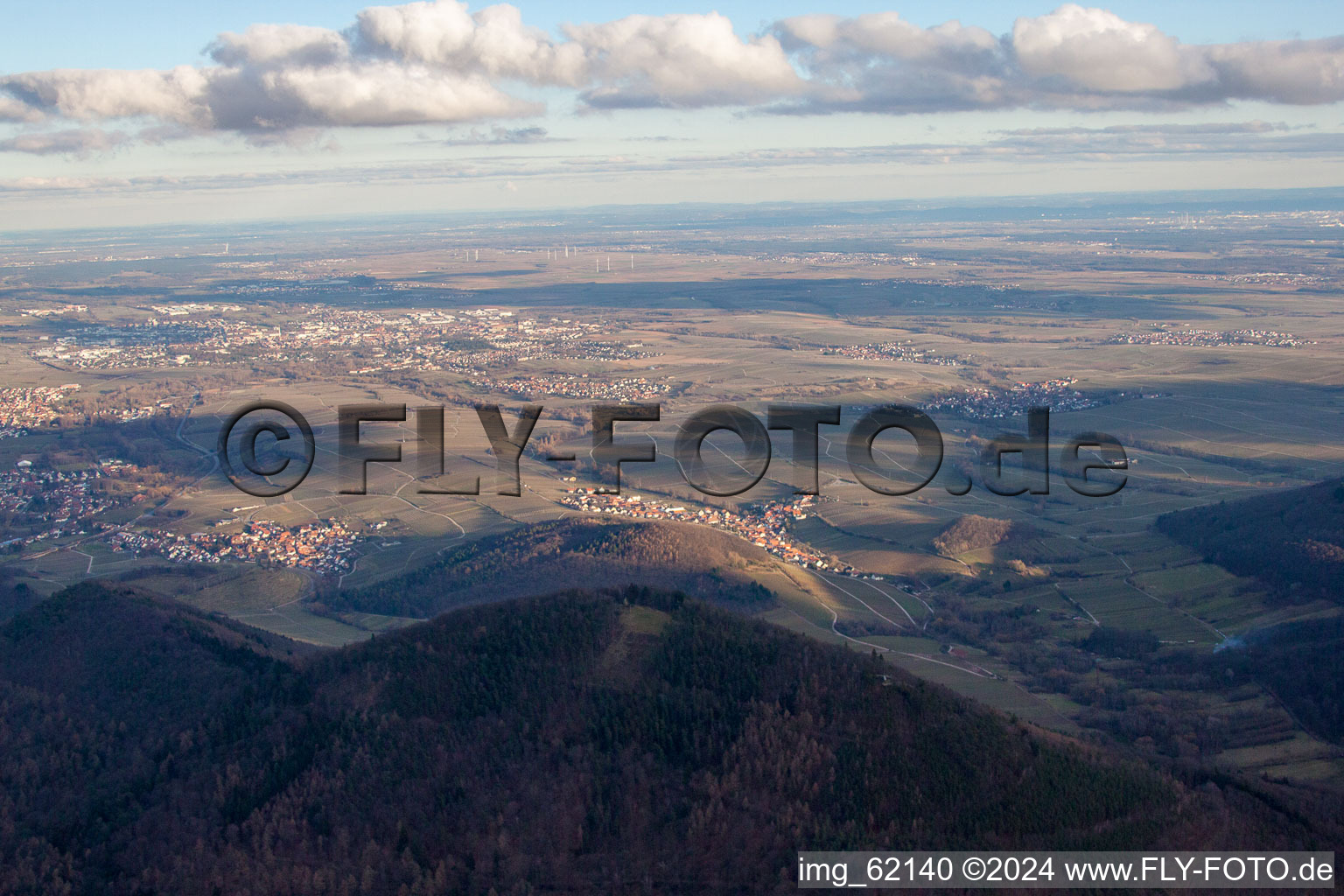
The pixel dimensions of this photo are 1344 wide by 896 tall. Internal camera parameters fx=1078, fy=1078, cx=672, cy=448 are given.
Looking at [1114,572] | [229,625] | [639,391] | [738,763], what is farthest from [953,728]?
[639,391]

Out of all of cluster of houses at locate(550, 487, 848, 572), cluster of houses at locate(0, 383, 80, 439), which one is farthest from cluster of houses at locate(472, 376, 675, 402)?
cluster of houses at locate(0, 383, 80, 439)

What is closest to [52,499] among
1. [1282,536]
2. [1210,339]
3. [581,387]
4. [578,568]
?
[578,568]

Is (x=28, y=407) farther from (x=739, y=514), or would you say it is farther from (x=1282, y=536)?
(x=1282, y=536)

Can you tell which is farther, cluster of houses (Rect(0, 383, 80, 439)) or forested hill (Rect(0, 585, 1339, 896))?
cluster of houses (Rect(0, 383, 80, 439))

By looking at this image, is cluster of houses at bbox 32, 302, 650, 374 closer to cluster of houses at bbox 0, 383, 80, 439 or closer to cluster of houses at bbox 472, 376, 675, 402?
cluster of houses at bbox 472, 376, 675, 402

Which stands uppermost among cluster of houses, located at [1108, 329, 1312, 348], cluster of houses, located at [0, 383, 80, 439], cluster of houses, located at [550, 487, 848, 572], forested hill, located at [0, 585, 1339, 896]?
cluster of houses, located at [1108, 329, 1312, 348]

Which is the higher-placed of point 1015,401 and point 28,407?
point 1015,401

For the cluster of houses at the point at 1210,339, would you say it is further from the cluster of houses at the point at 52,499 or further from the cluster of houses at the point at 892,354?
the cluster of houses at the point at 52,499
